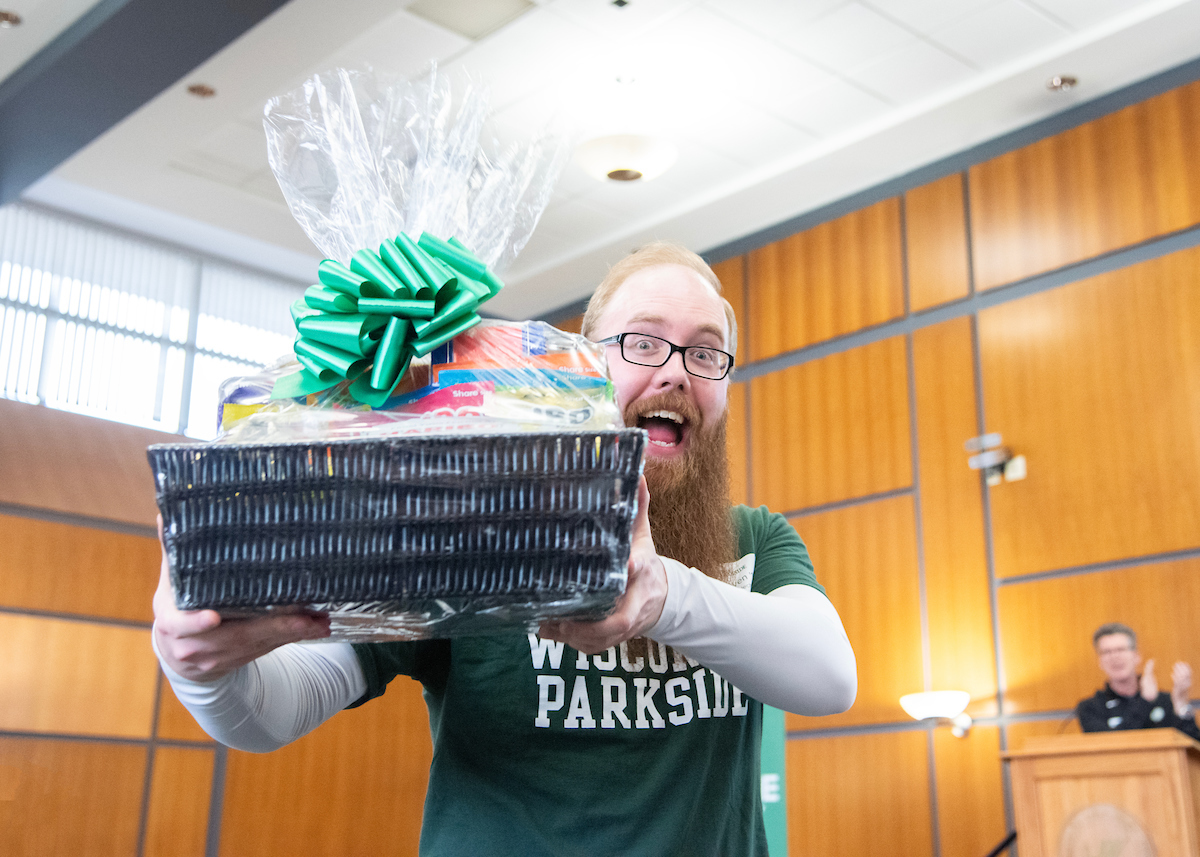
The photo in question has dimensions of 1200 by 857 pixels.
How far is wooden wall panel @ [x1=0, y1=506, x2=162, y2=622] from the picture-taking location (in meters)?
6.78

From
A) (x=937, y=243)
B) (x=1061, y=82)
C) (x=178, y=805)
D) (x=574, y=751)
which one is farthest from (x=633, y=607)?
(x=178, y=805)

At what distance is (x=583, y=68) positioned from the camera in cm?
614

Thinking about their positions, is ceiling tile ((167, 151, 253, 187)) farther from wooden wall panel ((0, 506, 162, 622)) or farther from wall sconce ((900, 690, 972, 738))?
wall sconce ((900, 690, 972, 738))

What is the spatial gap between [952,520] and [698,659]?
5.70 metres

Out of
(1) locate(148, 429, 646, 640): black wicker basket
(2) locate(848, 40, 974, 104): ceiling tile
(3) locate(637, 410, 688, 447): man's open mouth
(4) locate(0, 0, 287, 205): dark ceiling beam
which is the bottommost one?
(1) locate(148, 429, 646, 640): black wicker basket

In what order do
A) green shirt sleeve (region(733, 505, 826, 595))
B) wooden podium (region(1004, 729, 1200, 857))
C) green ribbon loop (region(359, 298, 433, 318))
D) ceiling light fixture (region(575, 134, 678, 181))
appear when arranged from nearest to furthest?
green ribbon loop (region(359, 298, 433, 318)) → green shirt sleeve (region(733, 505, 826, 595)) → wooden podium (region(1004, 729, 1200, 857)) → ceiling light fixture (region(575, 134, 678, 181))

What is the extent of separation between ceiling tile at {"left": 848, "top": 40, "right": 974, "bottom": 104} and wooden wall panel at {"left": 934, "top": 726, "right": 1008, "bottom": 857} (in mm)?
3366

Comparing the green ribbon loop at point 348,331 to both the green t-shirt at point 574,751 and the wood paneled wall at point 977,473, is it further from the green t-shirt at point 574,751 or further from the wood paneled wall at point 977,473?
the wood paneled wall at point 977,473

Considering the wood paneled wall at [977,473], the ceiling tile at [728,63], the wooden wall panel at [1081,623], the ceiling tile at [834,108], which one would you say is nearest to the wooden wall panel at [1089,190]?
the wood paneled wall at [977,473]

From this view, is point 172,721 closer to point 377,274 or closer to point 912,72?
point 912,72

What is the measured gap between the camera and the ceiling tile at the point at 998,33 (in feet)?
18.7

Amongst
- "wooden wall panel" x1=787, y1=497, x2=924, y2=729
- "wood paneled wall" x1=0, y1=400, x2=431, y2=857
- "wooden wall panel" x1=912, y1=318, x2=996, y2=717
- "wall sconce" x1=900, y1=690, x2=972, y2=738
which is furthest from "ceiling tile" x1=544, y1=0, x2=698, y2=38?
"wood paneled wall" x1=0, y1=400, x2=431, y2=857

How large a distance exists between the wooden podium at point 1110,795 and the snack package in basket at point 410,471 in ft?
13.7

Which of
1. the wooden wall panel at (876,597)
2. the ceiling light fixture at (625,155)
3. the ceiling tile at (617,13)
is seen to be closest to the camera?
the ceiling tile at (617,13)
